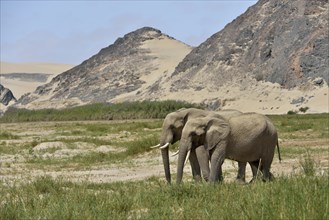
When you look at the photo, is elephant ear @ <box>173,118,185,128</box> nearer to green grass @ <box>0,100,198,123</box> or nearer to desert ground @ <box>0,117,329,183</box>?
desert ground @ <box>0,117,329,183</box>

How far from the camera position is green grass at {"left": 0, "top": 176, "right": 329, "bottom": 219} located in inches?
283

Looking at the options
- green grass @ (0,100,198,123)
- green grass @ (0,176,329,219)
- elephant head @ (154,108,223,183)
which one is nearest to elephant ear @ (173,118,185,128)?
elephant head @ (154,108,223,183)

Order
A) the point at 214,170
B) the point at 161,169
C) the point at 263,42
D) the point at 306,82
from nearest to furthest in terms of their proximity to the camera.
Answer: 1. the point at 214,170
2. the point at 161,169
3. the point at 306,82
4. the point at 263,42

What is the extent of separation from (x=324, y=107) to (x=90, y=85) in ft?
166

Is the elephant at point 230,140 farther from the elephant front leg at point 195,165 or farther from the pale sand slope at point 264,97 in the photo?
the pale sand slope at point 264,97

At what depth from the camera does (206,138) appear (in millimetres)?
12531

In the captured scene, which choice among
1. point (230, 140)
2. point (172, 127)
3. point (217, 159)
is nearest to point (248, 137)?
point (230, 140)

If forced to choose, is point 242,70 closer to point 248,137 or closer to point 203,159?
point 248,137

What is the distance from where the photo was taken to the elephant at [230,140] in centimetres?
1249

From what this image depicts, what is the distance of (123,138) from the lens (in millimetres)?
37281

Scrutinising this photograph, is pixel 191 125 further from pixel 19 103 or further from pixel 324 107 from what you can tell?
pixel 19 103

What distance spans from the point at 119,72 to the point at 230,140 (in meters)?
96.6

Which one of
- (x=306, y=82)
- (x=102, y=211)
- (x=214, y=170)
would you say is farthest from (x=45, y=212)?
(x=306, y=82)

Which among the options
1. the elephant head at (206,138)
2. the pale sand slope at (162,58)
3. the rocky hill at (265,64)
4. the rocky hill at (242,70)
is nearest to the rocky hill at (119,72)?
the pale sand slope at (162,58)
